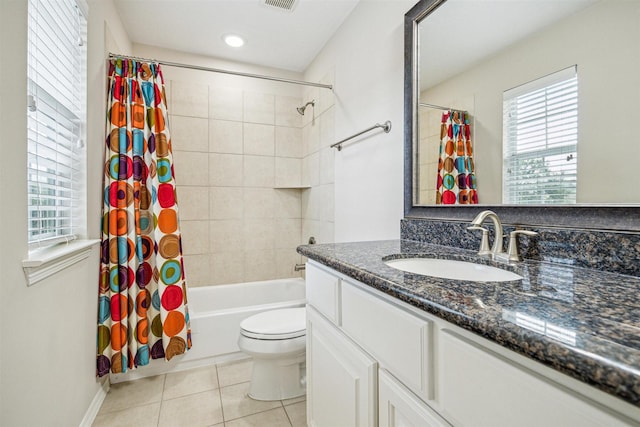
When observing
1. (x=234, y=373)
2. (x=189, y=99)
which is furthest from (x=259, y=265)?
(x=189, y=99)

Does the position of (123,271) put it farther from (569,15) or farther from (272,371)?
(569,15)

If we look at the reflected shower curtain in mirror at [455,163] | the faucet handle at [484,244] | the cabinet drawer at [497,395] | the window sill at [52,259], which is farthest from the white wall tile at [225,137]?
the cabinet drawer at [497,395]

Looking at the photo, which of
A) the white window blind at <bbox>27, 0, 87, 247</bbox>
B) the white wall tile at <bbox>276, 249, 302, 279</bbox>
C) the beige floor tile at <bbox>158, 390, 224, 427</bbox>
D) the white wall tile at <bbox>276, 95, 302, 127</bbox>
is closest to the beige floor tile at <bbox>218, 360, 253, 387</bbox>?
the beige floor tile at <bbox>158, 390, 224, 427</bbox>

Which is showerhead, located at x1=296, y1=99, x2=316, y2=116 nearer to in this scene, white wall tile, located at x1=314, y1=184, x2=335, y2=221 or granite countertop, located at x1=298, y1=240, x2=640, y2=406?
white wall tile, located at x1=314, y1=184, x2=335, y2=221

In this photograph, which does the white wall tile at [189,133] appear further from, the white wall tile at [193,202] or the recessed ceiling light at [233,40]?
the recessed ceiling light at [233,40]

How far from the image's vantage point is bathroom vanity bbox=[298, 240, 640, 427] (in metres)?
0.37

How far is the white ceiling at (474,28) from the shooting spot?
3.11ft

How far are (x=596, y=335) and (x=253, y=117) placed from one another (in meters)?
2.82

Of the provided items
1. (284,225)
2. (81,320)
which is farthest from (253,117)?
(81,320)

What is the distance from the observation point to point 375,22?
1.78m

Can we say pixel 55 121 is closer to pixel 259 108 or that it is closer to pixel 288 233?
pixel 259 108

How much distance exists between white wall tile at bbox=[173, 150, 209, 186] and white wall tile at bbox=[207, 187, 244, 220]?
136 mm

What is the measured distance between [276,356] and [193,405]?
1.77ft

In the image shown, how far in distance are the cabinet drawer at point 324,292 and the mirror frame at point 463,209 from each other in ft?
1.88
